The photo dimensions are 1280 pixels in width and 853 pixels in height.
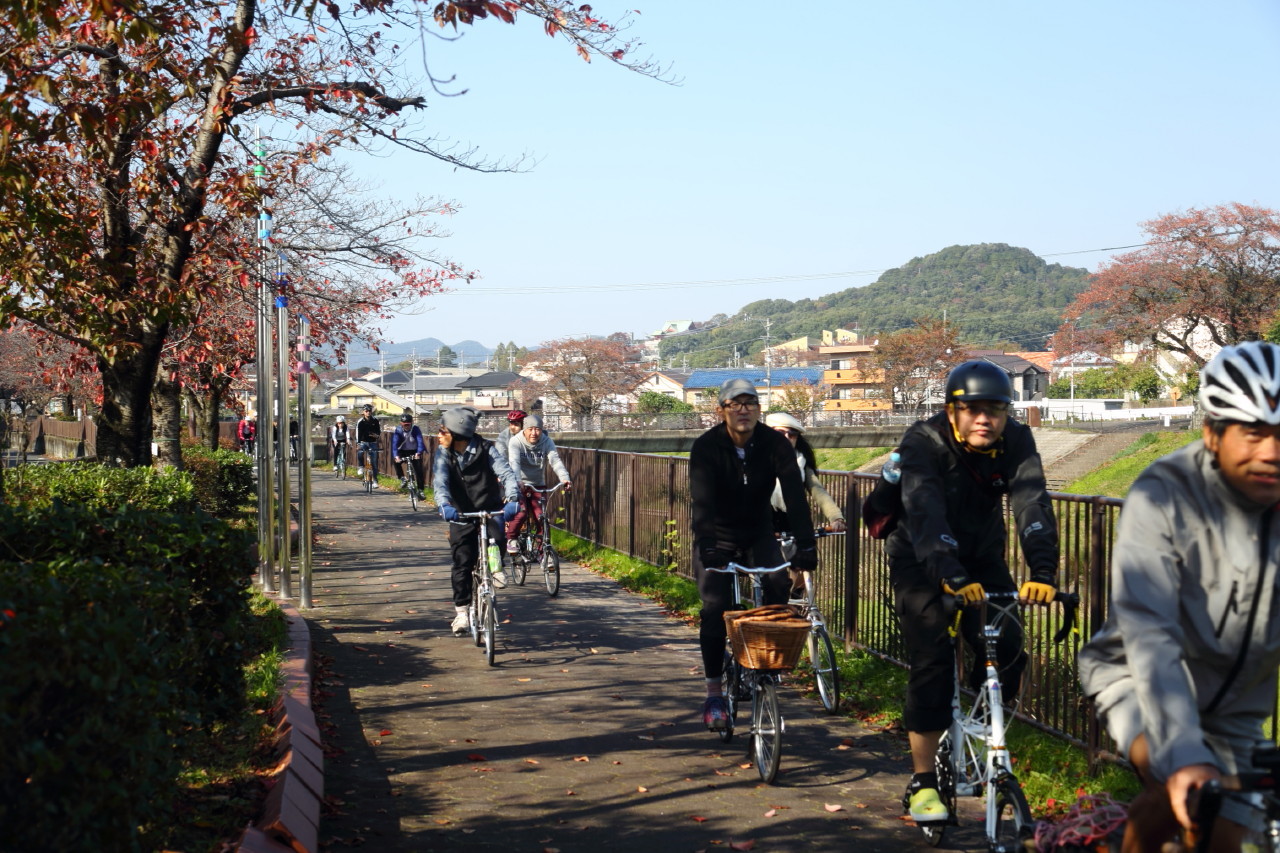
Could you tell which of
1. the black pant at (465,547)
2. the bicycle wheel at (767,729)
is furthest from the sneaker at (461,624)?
the bicycle wheel at (767,729)

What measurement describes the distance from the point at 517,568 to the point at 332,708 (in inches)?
269

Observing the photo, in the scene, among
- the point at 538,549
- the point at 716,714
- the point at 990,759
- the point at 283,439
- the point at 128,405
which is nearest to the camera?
the point at 990,759

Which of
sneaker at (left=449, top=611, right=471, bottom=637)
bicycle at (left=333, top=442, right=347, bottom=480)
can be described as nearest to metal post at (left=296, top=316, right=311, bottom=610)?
sneaker at (left=449, top=611, right=471, bottom=637)

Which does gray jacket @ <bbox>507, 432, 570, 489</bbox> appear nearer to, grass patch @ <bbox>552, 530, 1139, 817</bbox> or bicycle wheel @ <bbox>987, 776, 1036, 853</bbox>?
grass patch @ <bbox>552, 530, 1139, 817</bbox>

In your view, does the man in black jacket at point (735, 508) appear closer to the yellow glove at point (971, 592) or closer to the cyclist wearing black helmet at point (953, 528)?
the cyclist wearing black helmet at point (953, 528)

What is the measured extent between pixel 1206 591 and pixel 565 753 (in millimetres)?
4823

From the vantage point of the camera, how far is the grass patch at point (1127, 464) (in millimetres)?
37406

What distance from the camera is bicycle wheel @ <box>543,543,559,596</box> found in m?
13.6

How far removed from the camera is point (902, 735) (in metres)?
7.70

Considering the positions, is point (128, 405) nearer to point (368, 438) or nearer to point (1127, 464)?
point (368, 438)

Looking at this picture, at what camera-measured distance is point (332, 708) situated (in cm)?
812

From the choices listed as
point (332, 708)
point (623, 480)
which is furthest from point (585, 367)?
point (332, 708)

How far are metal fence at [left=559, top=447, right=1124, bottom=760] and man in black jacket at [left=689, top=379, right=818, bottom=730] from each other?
1394 mm

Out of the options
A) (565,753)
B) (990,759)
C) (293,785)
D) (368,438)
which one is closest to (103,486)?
(565,753)
